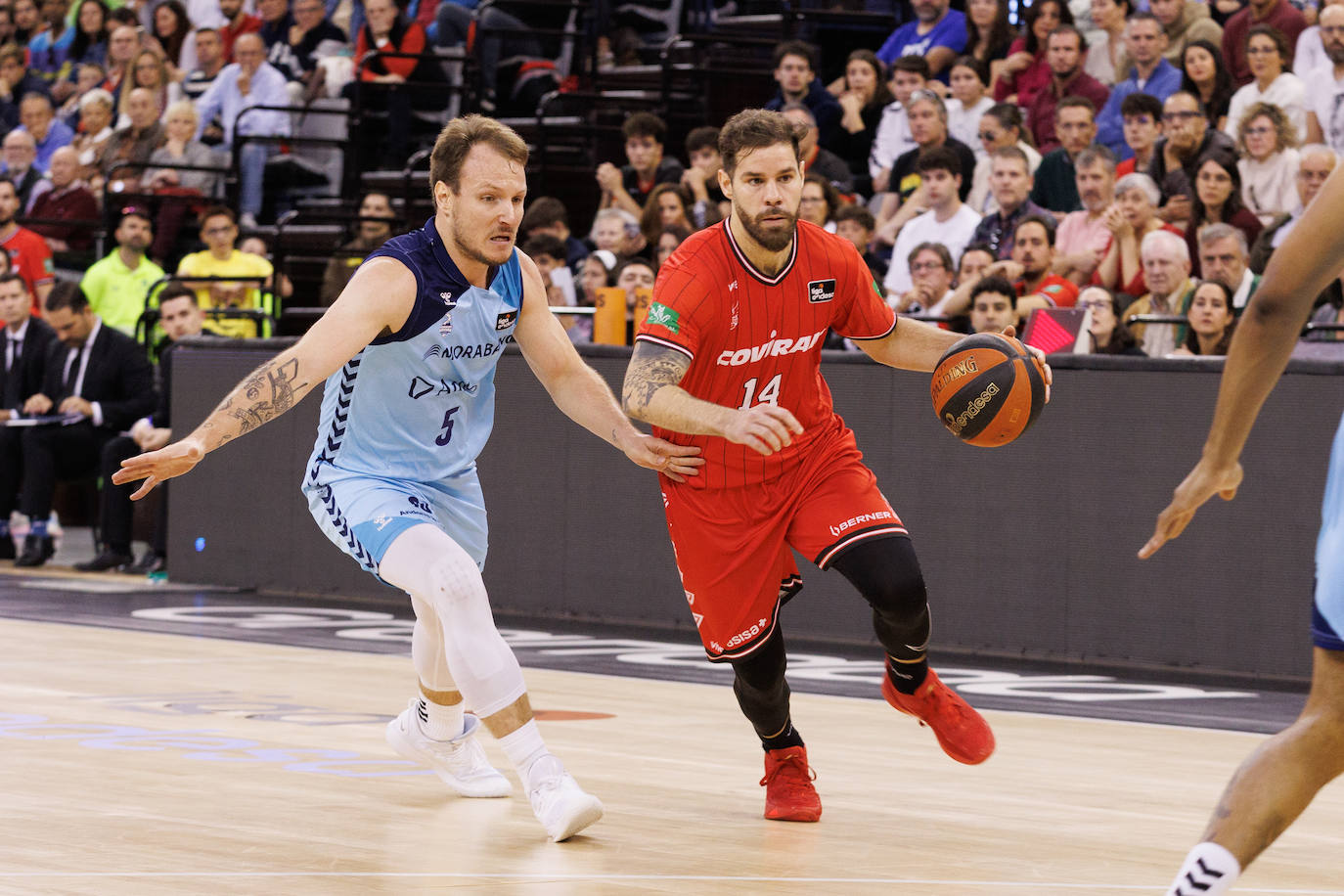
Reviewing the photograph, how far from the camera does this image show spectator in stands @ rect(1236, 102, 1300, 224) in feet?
36.7

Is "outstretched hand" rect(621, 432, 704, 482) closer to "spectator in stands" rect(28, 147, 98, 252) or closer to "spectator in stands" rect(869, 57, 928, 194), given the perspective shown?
"spectator in stands" rect(869, 57, 928, 194)

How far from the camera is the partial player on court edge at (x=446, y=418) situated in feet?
18.7

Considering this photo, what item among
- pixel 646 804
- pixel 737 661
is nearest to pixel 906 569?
pixel 737 661

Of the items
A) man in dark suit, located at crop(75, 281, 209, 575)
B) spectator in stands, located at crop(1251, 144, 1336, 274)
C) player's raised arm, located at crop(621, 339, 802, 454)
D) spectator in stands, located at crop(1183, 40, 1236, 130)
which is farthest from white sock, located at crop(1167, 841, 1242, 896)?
man in dark suit, located at crop(75, 281, 209, 575)

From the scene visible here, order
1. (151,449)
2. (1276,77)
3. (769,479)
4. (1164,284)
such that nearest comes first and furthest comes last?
(769,479), (1164,284), (1276,77), (151,449)

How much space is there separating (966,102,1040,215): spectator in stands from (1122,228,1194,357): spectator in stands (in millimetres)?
2054

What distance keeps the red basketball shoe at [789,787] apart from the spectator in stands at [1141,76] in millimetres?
7482

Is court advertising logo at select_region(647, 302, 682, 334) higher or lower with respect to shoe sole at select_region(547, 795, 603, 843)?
higher

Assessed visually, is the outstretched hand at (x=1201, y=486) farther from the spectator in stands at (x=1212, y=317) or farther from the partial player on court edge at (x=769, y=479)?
the spectator in stands at (x=1212, y=317)

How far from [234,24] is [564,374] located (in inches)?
594

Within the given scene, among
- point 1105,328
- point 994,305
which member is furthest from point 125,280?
point 1105,328

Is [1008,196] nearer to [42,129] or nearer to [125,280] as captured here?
[125,280]

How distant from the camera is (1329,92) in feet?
38.3

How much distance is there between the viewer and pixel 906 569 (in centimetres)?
575
